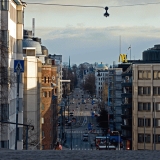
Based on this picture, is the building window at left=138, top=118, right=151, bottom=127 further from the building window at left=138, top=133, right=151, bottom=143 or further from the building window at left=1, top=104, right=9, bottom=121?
the building window at left=1, top=104, right=9, bottom=121

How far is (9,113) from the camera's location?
3619cm

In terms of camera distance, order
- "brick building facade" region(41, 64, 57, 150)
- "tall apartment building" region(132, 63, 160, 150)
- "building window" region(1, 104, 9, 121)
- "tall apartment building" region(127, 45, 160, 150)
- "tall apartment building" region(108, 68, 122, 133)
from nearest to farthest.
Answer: "building window" region(1, 104, 9, 121), "tall apartment building" region(127, 45, 160, 150), "tall apartment building" region(132, 63, 160, 150), "brick building facade" region(41, 64, 57, 150), "tall apartment building" region(108, 68, 122, 133)

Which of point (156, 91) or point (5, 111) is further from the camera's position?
point (156, 91)

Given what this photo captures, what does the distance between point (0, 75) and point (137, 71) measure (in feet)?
123

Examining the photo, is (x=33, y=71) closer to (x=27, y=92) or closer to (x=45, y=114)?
(x=27, y=92)

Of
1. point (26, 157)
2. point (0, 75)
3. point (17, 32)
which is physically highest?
point (17, 32)

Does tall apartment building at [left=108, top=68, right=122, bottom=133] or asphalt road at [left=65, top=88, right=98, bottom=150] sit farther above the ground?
tall apartment building at [left=108, top=68, right=122, bottom=133]

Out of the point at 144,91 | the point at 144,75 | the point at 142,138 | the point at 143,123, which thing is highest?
the point at 144,75

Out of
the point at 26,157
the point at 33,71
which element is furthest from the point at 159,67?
the point at 26,157

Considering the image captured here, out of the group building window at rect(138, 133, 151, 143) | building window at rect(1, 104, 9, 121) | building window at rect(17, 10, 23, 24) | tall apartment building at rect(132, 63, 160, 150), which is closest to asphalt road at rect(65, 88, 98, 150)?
tall apartment building at rect(132, 63, 160, 150)

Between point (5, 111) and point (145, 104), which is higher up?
point (5, 111)

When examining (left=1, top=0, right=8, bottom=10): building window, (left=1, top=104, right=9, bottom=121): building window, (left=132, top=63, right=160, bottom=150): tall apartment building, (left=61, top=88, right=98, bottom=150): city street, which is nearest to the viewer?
(left=1, top=104, right=9, bottom=121): building window

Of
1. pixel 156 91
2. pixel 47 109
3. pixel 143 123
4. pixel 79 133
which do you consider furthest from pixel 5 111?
pixel 79 133

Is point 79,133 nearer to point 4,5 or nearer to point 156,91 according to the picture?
point 156,91
